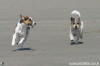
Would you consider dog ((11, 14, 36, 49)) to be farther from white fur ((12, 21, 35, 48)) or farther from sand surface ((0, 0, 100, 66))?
sand surface ((0, 0, 100, 66))

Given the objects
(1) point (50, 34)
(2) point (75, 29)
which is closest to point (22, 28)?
(2) point (75, 29)

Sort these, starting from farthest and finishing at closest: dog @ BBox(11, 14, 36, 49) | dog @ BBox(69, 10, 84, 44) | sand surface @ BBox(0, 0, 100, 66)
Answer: dog @ BBox(69, 10, 84, 44), dog @ BBox(11, 14, 36, 49), sand surface @ BBox(0, 0, 100, 66)

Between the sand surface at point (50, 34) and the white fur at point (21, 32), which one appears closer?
the sand surface at point (50, 34)

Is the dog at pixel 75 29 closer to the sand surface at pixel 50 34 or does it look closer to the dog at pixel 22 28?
the sand surface at pixel 50 34

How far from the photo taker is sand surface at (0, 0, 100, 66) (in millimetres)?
9586

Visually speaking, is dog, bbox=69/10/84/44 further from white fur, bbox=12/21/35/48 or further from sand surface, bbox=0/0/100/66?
white fur, bbox=12/21/35/48

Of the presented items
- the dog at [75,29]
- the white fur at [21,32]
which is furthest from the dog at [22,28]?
the dog at [75,29]

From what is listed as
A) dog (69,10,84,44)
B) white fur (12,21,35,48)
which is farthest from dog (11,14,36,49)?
dog (69,10,84,44)

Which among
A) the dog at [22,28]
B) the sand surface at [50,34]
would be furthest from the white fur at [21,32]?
the sand surface at [50,34]

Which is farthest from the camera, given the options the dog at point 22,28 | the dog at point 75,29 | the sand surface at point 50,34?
the dog at point 75,29

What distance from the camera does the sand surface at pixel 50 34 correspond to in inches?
377

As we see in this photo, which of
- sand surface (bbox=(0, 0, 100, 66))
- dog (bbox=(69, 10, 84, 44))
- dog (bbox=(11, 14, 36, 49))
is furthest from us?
dog (bbox=(69, 10, 84, 44))

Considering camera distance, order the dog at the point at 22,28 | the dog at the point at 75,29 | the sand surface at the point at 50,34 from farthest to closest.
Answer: the dog at the point at 75,29 < the dog at the point at 22,28 < the sand surface at the point at 50,34

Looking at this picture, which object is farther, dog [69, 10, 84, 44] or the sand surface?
dog [69, 10, 84, 44]
